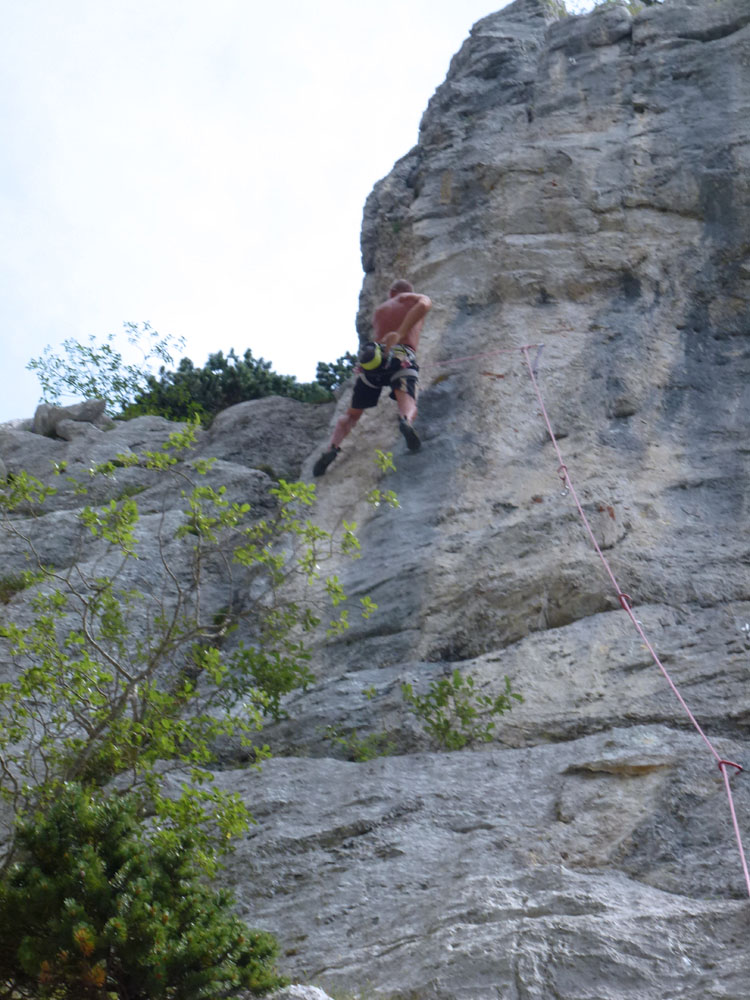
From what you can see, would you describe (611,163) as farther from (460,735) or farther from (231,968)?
(231,968)

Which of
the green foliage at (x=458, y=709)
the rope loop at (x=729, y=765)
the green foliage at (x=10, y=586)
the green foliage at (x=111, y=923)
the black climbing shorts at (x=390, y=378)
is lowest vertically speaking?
the green foliage at (x=111, y=923)

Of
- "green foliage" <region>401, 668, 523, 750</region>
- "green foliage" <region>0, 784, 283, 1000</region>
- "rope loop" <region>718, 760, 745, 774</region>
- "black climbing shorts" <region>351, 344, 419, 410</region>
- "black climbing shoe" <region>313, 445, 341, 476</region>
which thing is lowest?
"green foliage" <region>0, 784, 283, 1000</region>

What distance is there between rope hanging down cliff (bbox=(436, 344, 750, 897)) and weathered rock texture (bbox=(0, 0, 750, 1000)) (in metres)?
0.06

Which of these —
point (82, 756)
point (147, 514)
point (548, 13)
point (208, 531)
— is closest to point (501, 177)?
point (548, 13)

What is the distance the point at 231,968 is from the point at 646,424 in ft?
19.0

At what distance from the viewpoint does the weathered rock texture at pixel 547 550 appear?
16.2ft

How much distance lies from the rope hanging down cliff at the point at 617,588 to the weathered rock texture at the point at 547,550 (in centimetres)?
6

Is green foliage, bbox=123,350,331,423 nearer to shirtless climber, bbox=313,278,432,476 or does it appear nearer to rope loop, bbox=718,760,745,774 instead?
shirtless climber, bbox=313,278,432,476

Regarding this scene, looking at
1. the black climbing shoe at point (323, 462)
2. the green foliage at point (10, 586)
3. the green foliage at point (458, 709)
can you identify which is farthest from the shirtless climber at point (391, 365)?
the green foliage at point (458, 709)

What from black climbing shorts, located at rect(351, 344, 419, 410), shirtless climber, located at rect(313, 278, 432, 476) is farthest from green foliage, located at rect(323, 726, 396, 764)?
black climbing shorts, located at rect(351, 344, 419, 410)

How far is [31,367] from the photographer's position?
15211 millimetres

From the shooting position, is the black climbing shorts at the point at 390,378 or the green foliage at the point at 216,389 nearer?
the black climbing shorts at the point at 390,378

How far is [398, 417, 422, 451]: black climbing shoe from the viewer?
9250 mm

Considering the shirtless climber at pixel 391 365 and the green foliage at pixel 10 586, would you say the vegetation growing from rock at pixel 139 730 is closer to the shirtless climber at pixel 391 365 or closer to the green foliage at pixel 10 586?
the green foliage at pixel 10 586
